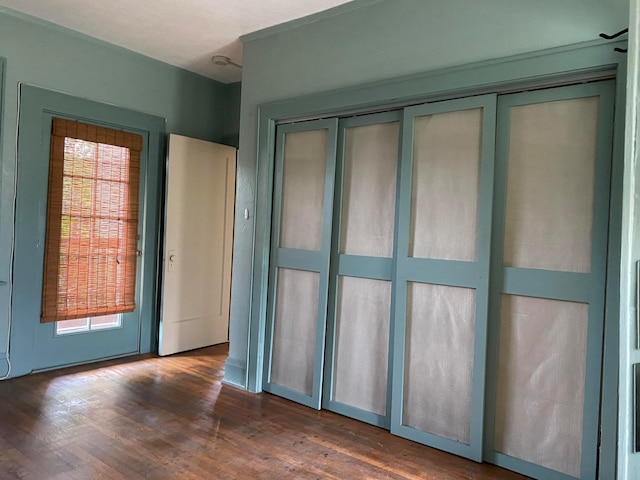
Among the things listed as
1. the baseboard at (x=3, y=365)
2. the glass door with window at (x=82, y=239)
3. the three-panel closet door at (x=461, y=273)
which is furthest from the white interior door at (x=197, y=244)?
the three-panel closet door at (x=461, y=273)

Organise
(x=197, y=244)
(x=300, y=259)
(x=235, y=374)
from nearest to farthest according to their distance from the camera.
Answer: (x=300, y=259)
(x=235, y=374)
(x=197, y=244)

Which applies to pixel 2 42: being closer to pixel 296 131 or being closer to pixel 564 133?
pixel 296 131

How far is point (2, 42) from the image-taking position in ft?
Result: 11.4

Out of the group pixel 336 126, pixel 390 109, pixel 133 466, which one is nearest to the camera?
pixel 133 466

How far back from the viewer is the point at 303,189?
3410 mm

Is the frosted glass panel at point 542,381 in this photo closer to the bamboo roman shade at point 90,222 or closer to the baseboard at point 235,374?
the baseboard at point 235,374

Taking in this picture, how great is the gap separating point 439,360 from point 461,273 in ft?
1.77

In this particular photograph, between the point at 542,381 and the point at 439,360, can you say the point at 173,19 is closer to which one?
the point at 439,360

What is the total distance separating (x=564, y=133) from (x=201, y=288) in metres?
3.56

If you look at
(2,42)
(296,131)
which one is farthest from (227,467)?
(2,42)

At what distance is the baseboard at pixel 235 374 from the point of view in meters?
3.61

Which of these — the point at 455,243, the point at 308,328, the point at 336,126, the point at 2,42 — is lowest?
the point at 308,328

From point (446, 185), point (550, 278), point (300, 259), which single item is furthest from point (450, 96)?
point (300, 259)

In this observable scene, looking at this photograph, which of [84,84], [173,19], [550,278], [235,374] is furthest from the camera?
[84,84]
